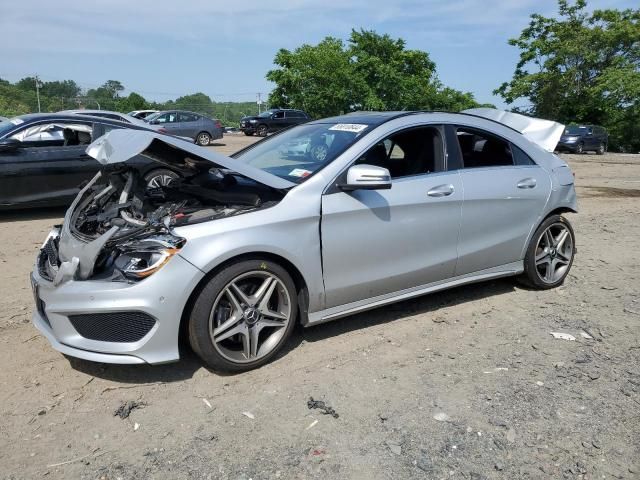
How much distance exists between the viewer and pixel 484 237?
4.58 metres

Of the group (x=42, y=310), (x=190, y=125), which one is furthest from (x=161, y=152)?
(x=190, y=125)

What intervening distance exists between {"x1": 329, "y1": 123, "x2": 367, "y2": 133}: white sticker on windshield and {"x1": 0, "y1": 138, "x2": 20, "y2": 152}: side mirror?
5389 millimetres

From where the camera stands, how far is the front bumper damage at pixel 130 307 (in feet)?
10.2

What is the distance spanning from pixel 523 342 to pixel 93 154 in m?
3.34

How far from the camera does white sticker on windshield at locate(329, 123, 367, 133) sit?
4192mm

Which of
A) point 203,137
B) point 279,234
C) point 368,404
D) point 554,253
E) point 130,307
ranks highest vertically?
point 203,137

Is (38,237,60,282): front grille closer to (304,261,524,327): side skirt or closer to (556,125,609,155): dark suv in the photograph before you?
(304,261,524,327): side skirt

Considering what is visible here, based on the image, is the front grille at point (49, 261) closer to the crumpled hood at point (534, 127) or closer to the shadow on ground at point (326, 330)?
the shadow on ground at point (326, 330)

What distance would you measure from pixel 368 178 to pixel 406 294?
1.05 m

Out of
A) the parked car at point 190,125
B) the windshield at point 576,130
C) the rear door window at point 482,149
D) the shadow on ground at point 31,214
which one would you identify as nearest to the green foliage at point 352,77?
the windshield at point 576,130

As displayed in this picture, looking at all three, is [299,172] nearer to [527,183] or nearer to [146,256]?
[146,256]

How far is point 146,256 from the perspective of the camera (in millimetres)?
3219

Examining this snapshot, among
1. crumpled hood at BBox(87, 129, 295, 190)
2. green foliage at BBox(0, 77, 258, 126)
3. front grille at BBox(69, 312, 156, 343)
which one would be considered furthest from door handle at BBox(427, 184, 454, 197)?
green foliage at BBox(0, 77, 258, 126)

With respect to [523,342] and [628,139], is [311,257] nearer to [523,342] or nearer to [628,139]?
[523,342]
